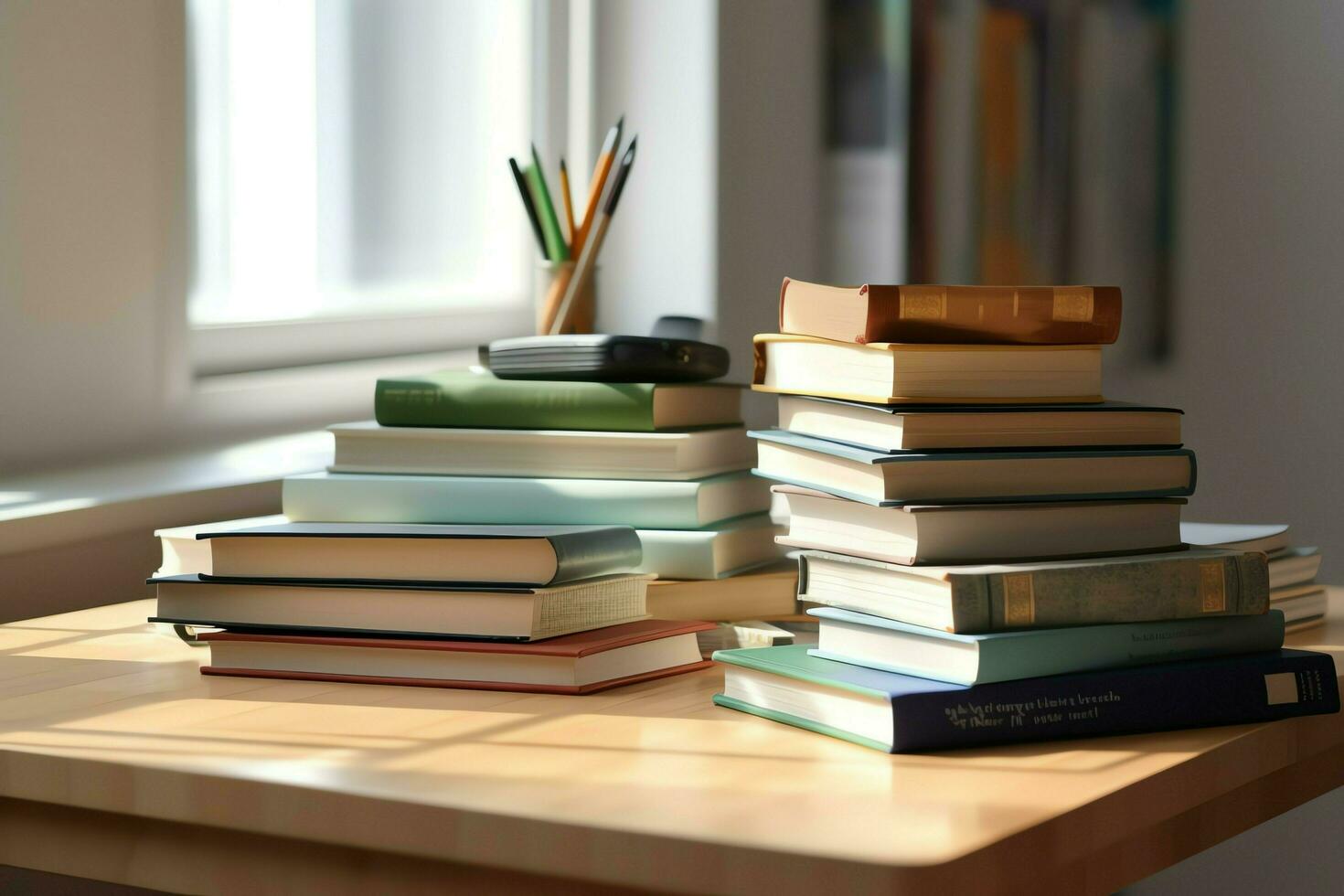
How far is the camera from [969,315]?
808 millimetres

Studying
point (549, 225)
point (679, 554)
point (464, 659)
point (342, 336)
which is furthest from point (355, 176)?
point (464, 659)

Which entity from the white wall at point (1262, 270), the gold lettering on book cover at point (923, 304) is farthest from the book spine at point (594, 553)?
the white wall at point (1262, 270)

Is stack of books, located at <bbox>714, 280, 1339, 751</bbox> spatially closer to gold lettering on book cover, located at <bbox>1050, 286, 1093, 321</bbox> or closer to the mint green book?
gold lettering on book cover, located at <bbox>1050, 286, 1093, 321</bbox>

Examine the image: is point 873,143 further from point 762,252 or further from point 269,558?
point 269,558

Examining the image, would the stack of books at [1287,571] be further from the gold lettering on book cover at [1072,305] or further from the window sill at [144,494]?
the window sill at [144,494]

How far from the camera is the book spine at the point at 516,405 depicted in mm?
1023

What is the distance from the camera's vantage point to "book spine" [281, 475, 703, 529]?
99cm

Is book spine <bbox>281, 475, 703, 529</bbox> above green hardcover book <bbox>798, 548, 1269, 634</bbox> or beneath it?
above

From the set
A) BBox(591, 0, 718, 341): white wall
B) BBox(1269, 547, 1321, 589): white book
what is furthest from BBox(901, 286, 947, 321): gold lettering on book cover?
BBox(591, 0, 718, 341): white wall

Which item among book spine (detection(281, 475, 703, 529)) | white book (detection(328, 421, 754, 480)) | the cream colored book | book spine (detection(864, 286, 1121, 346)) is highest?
book spine (detection(864, 286, 1121, 346))

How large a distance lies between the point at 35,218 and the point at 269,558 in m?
0.53

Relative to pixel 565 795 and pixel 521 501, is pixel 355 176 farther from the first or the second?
pixel 565 795

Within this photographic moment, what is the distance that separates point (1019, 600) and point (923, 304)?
165mm

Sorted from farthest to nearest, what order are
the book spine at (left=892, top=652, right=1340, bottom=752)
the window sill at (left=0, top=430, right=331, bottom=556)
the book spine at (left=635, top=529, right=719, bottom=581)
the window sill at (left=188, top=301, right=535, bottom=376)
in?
the window sill at (left=188, top=301, right=535, bottom=376), the window sill at (left=0, top=430, right=331, bottom=556), the book spine at (left=635, top=529, right=719, bottom=581), the book spine at (left=892, top=652, right=1340, bottom=752)
